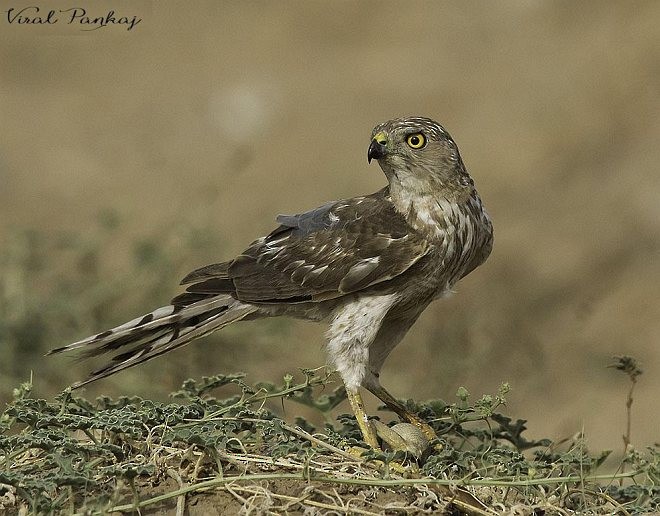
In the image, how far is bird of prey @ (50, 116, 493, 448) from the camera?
545cm

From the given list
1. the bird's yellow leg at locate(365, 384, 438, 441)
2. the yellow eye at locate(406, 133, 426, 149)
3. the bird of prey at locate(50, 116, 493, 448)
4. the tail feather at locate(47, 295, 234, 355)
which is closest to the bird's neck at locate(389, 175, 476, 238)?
the bird of prey at locate(50, 116, 493, 448)

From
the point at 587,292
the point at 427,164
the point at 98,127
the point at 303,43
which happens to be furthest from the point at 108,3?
the point at 427,164

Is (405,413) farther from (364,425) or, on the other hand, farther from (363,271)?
(363,271)

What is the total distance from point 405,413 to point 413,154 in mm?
1130

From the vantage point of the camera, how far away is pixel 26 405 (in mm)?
4680

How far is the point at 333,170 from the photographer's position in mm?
11805

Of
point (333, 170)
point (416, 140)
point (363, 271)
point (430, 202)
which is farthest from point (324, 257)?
point (333, 170)

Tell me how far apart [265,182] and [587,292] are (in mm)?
3294

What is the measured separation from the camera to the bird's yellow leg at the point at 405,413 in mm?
5406

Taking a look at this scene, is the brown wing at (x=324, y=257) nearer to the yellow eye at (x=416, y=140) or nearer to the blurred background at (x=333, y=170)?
the yellow eye at (x=416, y=140)

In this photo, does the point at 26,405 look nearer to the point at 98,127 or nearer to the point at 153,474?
the point at 153,474

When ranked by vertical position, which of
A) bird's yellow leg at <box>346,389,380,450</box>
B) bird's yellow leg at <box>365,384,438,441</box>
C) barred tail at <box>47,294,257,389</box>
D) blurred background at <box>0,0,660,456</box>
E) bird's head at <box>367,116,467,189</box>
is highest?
blurred background at <box>0,0,660,456</box>

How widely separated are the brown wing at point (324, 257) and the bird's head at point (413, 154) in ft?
0.54

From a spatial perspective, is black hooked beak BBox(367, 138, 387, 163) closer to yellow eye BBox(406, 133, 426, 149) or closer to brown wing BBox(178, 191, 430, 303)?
yellow eye BBox(406, 133, 426, 149)
